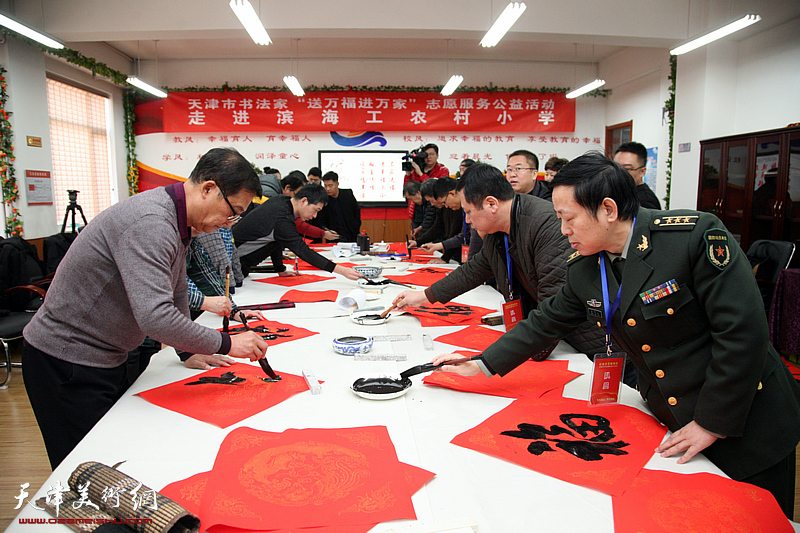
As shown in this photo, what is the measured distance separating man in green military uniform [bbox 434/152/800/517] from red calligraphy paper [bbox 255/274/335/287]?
2.18 meters

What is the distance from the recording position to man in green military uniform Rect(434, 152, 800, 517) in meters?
0.98

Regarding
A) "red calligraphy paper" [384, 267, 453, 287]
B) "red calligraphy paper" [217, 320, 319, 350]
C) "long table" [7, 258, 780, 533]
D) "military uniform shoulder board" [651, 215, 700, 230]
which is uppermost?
"military uniform shoulder board" [651, 215, 700, 230]

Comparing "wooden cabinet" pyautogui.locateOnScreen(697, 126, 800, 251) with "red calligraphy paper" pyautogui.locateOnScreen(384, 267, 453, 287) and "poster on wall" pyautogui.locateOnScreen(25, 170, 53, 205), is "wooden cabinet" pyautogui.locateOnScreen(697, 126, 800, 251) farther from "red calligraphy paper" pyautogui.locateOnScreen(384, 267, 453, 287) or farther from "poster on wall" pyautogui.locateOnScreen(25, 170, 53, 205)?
"poster on wall" pyautogui.locateOnScreen(25, 170, 53, 205)

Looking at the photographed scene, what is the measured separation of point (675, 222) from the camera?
109 cm

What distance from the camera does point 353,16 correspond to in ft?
17.0

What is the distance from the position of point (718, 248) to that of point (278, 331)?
1.51 m

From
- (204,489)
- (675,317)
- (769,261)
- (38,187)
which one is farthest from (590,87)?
(204,489)

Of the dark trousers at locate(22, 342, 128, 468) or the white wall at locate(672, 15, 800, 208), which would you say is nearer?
the dark trousers at locate(22, 342, 128, 468)

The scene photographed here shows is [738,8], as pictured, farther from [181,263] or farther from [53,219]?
[53,219]

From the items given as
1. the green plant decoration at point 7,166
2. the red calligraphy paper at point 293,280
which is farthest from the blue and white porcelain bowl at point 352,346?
the green plant decoration at point 7,166

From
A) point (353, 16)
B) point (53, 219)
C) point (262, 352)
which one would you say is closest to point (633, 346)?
point (262, 352)

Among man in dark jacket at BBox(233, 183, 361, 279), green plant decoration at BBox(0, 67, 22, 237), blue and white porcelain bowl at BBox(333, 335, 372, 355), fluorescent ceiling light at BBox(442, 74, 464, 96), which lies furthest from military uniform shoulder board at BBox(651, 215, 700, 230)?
green plant decoration at BBox(0, 67, 22, 237)

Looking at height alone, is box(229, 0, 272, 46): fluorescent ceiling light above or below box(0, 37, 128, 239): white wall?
above

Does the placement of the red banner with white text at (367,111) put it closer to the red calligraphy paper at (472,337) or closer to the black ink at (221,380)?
the red calligraphy paper at (472,337)
